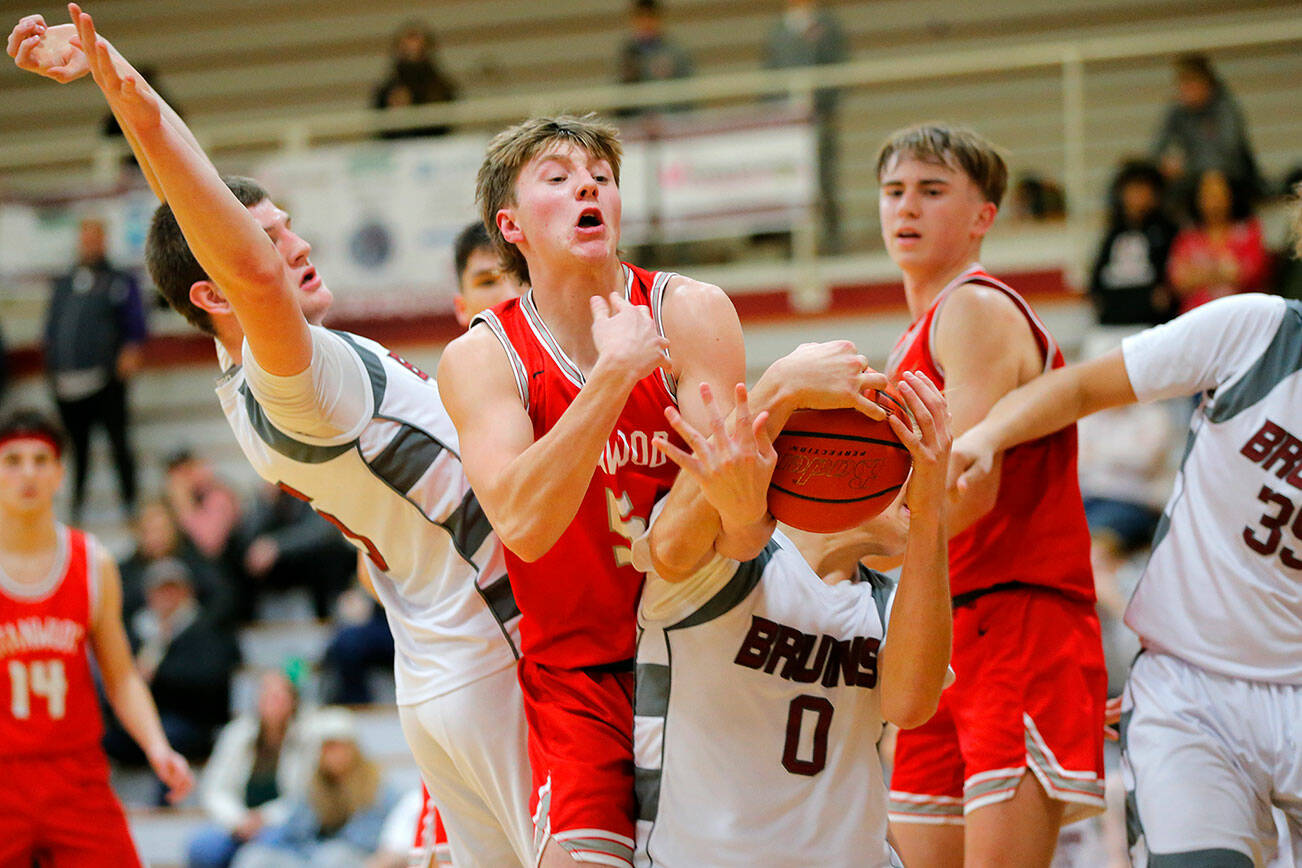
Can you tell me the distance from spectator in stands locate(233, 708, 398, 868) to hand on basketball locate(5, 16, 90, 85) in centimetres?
552

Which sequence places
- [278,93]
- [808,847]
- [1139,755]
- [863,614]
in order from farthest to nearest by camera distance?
[278,93], [1139,755], [863,614], [808,847]

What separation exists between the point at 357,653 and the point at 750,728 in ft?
21.7

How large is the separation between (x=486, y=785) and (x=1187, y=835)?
5.69 ft

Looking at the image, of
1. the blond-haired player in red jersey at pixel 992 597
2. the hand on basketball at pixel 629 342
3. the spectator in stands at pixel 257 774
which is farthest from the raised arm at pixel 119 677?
the hand on basketball at pixel 629 342

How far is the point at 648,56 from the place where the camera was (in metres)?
12.4

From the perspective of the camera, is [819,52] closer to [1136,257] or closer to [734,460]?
[1136,257]

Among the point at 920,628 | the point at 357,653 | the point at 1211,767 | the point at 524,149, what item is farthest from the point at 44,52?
the point at 357,653

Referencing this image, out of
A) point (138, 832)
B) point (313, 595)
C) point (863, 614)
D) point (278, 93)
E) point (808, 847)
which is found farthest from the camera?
point (278, 93)

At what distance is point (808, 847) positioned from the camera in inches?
121

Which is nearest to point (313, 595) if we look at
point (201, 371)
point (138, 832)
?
point (138, 832)

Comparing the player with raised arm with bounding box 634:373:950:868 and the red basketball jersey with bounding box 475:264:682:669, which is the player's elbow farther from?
the red basketball jersey with bounding box 475:264:682:669

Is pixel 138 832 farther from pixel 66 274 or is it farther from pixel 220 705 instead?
pixel 66 274

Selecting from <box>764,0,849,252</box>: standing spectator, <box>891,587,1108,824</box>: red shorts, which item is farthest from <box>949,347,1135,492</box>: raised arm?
<box>764,0,849,252</box>: standing spectator

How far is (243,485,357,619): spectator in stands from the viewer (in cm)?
1039
